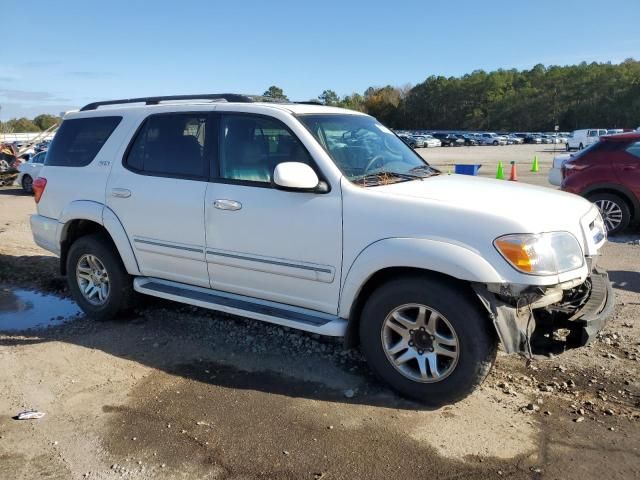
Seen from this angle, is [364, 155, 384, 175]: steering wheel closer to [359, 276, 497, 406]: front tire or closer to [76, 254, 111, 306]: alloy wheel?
[359, 276, 497, 406]: front tire

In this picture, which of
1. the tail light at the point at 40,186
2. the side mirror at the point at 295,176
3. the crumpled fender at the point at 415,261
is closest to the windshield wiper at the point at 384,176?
the side mirror at the point at 295,176

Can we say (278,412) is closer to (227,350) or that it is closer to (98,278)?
(227,350)

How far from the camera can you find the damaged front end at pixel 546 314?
134 inches

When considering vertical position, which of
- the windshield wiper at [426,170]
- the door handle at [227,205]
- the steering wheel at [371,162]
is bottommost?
the door handle at [227,205]

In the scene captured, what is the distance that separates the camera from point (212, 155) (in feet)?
15.2

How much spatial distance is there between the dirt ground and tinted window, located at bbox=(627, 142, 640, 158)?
15.6ft

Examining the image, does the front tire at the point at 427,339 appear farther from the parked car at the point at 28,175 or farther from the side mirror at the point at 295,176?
the parked car at the point at 28,175

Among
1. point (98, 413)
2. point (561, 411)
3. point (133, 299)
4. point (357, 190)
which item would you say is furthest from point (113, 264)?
point (561, 411)

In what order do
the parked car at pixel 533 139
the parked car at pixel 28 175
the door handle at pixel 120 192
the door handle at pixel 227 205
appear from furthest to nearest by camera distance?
the parked car at pixel 533 139 → the parked car at pixel 28 175 → the door handle at pixel 120 192 → the door handle at pixel 227 205

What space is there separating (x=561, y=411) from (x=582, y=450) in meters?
0.46

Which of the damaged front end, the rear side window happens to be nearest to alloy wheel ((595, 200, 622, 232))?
the damaged front end

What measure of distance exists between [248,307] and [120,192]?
169 centimetres

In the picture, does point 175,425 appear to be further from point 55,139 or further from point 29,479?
point 55,139

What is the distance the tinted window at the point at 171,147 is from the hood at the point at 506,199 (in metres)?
1.66
